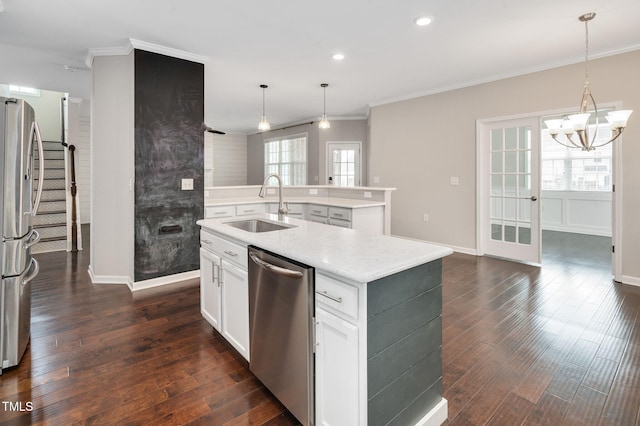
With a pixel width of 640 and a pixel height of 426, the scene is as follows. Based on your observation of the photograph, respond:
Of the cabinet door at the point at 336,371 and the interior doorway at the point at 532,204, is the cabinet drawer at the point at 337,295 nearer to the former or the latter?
the cabinet door at the point at 336,371

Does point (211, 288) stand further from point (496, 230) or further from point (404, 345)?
point (496, 230)

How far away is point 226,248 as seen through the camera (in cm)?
219

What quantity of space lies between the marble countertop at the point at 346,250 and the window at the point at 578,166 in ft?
21.2

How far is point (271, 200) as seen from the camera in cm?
509

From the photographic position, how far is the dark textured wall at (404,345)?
1297mm

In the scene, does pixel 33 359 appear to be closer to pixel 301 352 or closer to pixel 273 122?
pixel 301 352

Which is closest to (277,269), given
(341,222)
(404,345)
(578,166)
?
(404,345)

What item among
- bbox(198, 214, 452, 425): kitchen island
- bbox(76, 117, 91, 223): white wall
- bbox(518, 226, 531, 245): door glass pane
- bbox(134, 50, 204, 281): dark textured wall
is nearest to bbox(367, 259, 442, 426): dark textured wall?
bbox(198, 214, 452, 425): kitchen island

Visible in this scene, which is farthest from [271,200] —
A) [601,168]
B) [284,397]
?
[601,168]

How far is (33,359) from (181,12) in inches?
111

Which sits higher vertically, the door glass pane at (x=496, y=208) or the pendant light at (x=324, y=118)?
the pendant light at (x=324, y=118)

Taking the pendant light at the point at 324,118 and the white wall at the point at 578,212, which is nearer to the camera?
the pendant light at the point at 324,118

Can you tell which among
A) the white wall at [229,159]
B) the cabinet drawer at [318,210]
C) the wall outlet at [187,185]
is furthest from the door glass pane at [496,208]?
the white wall at [229,159]

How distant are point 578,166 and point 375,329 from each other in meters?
Answer: 7.99
